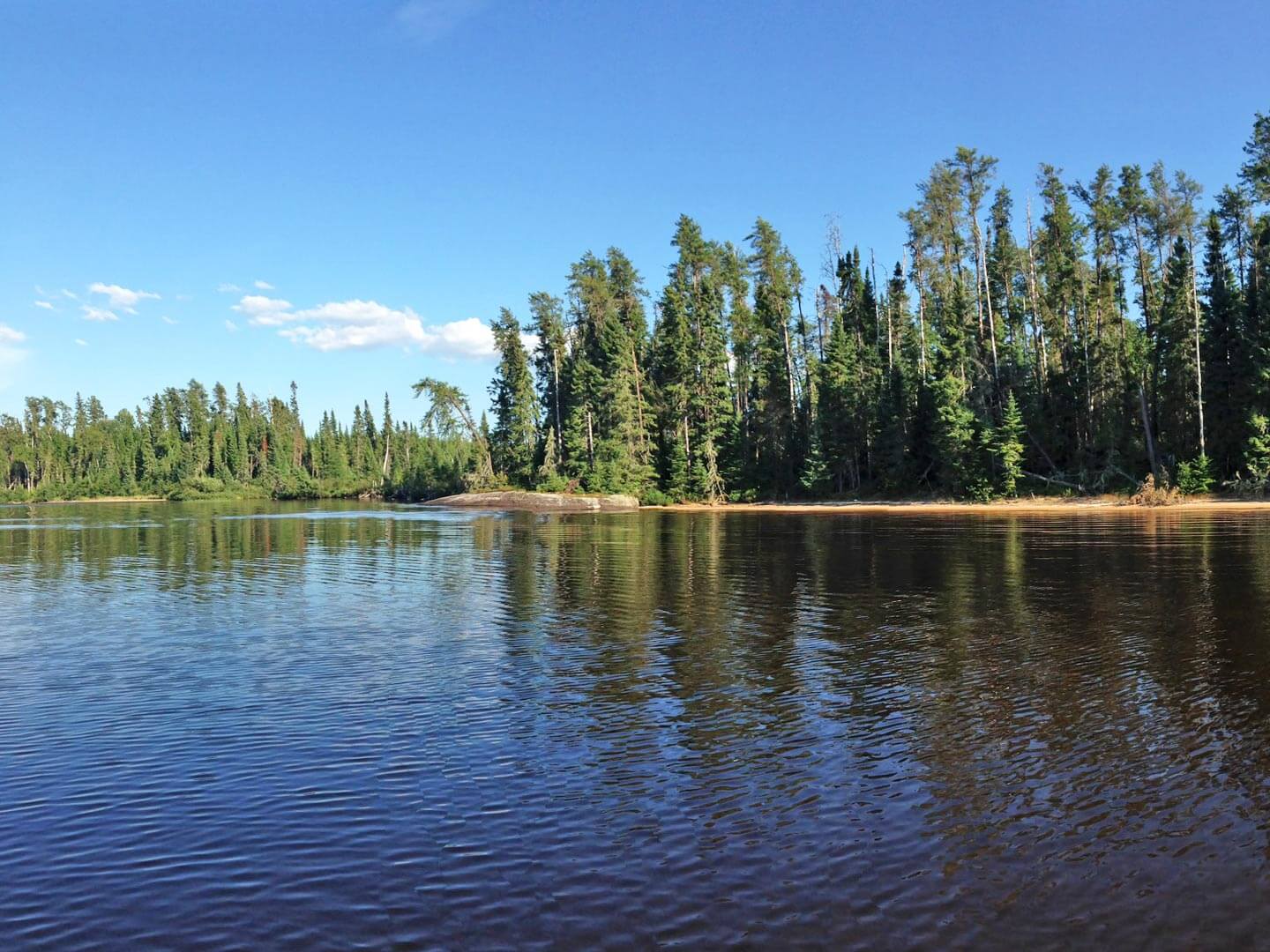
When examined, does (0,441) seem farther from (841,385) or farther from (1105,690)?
(1105,690)

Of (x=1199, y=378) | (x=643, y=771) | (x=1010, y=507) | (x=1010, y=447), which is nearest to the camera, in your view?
(x=643, y=771)

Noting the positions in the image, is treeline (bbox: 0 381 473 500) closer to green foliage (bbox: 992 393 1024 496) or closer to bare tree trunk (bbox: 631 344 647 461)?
bare tree trunk (bbox: 631 344 647 461)

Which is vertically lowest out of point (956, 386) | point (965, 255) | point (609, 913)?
point (609, 913)

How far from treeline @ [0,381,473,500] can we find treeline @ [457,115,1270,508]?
49990 millimetres

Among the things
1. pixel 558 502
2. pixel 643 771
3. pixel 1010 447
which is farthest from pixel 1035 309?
pixel 643 771

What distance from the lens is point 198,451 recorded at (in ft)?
460

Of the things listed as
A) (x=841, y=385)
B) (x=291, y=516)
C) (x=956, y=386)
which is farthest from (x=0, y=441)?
(x=956, y=386)

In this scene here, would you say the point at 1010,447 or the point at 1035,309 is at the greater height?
the point at 1035,309

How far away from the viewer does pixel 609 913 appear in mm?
5668

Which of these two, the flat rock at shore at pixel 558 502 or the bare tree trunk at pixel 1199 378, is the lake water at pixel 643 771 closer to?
the bare tree trunk at pixel 1199 378

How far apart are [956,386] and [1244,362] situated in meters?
15.3

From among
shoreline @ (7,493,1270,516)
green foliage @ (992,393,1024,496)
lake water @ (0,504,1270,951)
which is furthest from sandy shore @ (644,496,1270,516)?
lake water @ (0,504,1270,951)

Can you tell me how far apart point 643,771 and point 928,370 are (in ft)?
195

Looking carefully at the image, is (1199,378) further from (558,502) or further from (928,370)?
(558,502)
